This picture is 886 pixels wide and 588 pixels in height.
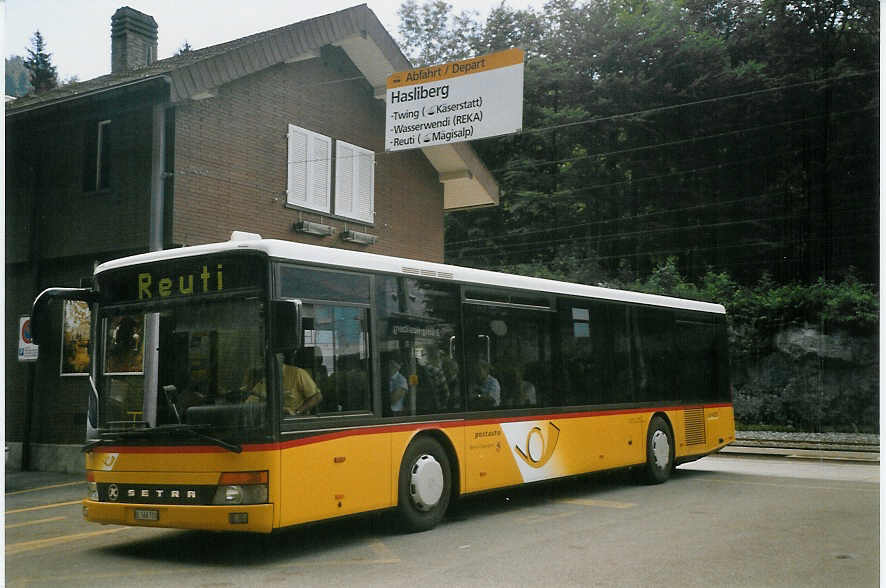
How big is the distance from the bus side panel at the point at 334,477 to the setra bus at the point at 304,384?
1 cm

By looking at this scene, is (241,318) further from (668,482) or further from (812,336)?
(812,336)

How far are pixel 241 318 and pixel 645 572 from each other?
149 inches

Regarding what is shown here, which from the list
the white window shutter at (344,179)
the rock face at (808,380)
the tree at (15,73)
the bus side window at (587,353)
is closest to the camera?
the tree at (15,73)

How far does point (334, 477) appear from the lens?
27.1 ft

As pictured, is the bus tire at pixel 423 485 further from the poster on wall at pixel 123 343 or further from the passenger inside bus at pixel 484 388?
the poster on wall at pixel 123 343

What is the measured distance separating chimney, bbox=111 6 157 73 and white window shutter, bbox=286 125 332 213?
3264 mm

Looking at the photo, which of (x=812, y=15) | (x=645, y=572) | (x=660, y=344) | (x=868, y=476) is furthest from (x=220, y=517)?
(x=868, y=476)

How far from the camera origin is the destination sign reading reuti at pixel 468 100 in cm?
1200

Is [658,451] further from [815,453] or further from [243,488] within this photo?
[815,453]

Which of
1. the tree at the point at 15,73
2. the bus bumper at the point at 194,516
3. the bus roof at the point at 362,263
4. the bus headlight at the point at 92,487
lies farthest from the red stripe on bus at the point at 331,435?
the tree at the point at 15,73

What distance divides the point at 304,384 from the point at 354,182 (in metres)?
11.0

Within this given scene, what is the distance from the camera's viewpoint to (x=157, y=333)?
27.2ft

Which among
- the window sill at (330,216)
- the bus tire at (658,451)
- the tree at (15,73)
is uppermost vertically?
the tree at (15,73)

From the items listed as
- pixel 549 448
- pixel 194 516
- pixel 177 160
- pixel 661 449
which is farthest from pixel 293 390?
pixel 177 160
